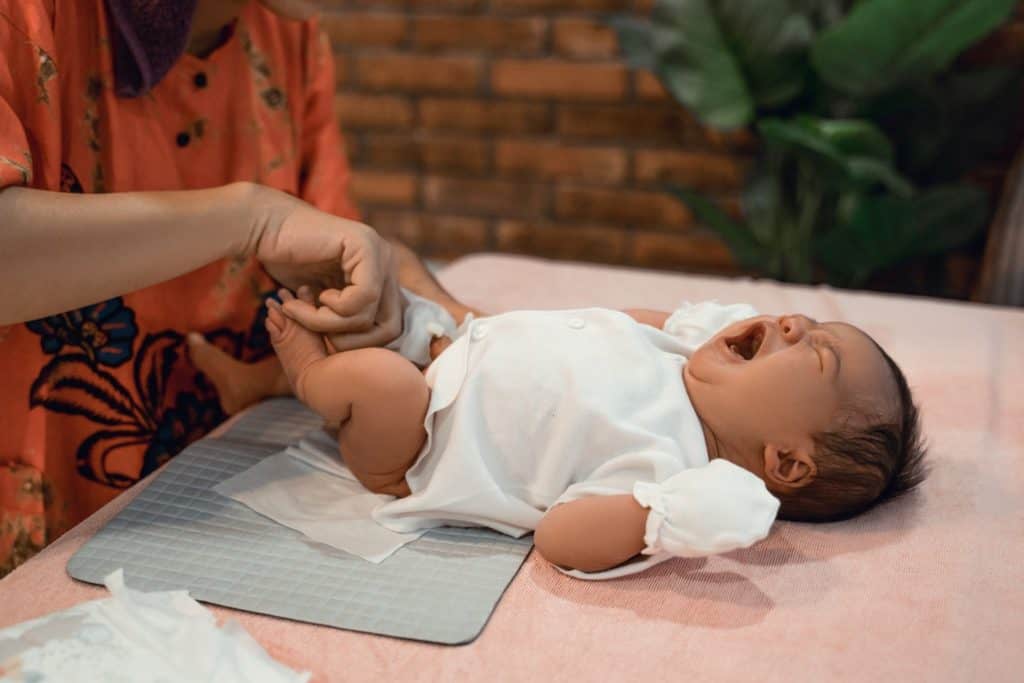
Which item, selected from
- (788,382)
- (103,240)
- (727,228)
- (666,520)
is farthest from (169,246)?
(727,228)

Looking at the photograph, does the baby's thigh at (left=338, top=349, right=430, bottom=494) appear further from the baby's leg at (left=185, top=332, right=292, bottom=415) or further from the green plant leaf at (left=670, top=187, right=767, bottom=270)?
the green plant leaf at (left=670, top=187, right=767, bottom=270)

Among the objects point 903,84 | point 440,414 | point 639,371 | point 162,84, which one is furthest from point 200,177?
point 903,84

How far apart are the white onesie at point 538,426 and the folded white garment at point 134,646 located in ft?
0.79

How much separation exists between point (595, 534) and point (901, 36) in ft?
5.23

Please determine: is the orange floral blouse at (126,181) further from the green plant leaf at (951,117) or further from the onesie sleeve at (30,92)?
the green plant leaf at (951,117)

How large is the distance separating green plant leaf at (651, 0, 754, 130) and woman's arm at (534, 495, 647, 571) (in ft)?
5.02

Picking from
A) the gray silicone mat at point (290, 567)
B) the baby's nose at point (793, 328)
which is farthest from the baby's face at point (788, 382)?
the gray silicone mat at point (290, 567)

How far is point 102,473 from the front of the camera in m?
1.23

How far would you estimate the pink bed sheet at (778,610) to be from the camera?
838 millimetres

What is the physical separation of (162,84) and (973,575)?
1075mm

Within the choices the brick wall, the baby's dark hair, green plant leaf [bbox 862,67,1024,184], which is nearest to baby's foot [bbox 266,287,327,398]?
the baby's dark hair

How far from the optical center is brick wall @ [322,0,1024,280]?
2.71 meters

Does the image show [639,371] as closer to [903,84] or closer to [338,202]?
[338,202]

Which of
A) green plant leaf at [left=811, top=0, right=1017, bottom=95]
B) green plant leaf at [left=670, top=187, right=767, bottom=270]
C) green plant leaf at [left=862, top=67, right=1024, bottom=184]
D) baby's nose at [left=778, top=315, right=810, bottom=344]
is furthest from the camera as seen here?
green plant leaf at [left=670, top=187, right=767, bottom=270]
